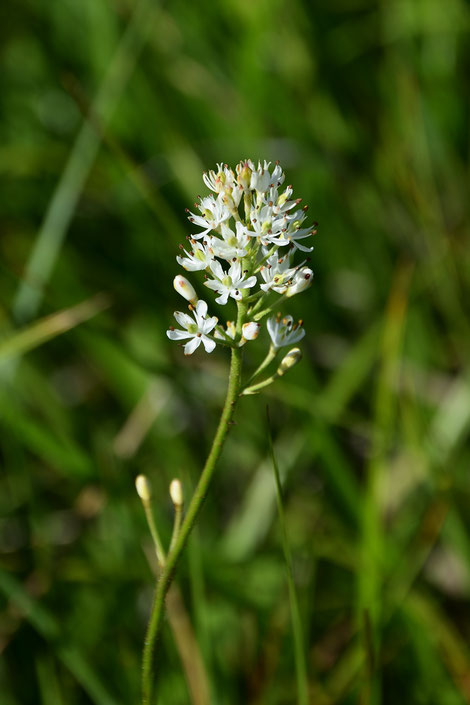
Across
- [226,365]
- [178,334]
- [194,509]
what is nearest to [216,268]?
[178,334]

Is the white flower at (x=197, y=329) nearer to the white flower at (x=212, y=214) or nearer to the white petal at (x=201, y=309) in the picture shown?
the white petal at (x=201, y=309)

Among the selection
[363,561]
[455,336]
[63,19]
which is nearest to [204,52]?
[63,19]

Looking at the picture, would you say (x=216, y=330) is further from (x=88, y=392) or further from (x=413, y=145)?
(x=413, y=145)

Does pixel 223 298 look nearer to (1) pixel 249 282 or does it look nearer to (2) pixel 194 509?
(1) pixel 249 282

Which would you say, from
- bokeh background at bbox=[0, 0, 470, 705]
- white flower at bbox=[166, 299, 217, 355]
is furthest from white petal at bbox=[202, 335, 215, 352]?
bokeh background at bbox=[0, 0, 470, 705]

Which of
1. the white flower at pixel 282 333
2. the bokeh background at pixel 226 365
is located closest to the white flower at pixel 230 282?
the white flower at pixel 282 333

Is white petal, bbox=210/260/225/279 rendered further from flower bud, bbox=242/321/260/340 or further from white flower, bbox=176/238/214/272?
flower bud, bbox=242/321/260/340
